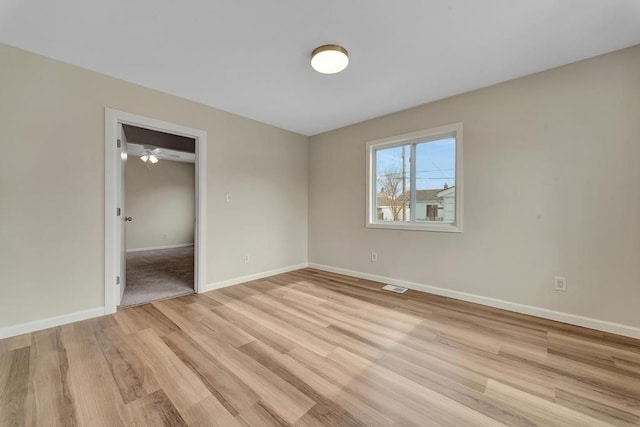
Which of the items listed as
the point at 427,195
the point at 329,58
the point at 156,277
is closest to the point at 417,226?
the point at 427,195

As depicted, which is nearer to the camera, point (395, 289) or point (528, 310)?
point (528, 310)

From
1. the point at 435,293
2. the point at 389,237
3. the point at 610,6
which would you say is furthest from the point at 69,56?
the point at 435,293

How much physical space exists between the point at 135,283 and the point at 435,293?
13.9 ft

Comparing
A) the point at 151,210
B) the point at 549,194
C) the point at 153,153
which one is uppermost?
the point at 153,153

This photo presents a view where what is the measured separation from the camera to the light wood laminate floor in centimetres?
134

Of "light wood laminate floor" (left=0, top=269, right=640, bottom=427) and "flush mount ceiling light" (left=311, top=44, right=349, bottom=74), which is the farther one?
"flush mount ceiling light" (left=311, top=44, right=349, bottom=74)

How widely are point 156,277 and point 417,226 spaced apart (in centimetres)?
411

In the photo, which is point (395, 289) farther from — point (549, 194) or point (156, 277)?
point (156, 277)

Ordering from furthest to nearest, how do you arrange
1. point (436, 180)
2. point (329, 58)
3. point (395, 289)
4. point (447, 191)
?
point (395, 289)
point (436, 180)
point (447, 191)
point (329, 58)

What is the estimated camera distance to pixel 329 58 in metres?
2.16

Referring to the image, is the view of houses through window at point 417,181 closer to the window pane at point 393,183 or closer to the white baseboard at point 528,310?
the window pane at point 393,183

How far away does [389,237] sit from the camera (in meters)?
3.67

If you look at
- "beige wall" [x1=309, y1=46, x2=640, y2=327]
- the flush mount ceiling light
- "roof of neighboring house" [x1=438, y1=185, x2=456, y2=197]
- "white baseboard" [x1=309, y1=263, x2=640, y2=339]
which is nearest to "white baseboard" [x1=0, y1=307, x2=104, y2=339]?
the flush mount ceiling light

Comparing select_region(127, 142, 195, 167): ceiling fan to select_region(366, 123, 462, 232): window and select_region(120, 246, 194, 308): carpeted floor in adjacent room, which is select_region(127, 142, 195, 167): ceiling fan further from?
select_region(366, 123, 462, 232): window
